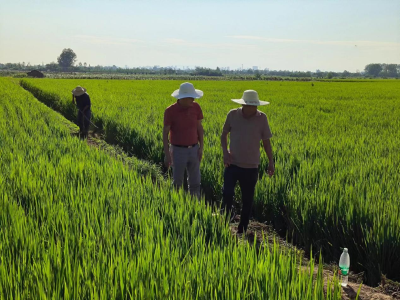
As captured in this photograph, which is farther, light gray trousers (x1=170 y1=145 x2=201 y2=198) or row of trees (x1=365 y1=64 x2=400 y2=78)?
row of trees (x1=365 y1=64 x2=400 y2=78)

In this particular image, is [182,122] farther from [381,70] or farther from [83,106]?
[381,70]

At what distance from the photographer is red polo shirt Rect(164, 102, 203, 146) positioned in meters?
4.42

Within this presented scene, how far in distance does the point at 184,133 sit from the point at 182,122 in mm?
140

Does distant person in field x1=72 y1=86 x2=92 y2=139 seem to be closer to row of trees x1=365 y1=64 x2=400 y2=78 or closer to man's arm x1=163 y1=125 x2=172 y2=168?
man's arm x1=163 y1=125 x2=172 y2=168

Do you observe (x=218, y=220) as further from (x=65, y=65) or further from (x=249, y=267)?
(x=65, y=65)

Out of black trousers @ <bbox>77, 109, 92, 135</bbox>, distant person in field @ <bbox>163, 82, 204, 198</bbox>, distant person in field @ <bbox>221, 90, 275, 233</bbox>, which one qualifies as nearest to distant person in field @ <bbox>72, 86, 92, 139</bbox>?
black trousers @ <bbox>77, 109, 92, 135</bbox>

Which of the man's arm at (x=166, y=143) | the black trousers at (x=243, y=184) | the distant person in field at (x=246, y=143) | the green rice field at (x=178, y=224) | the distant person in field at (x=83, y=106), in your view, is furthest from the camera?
the distant person in field at (x=83, y=106)

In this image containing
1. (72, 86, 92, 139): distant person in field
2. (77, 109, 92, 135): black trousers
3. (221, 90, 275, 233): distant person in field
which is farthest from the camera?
(77, 109, 92, 135): black trousers

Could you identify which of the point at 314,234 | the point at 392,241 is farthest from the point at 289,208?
the point at 392,241

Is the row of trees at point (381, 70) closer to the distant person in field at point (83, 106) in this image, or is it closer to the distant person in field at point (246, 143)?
the distant person in field at point (83, 106)

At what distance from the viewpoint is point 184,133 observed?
4.50 meters

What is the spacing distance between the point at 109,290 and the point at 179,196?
1.95 meters

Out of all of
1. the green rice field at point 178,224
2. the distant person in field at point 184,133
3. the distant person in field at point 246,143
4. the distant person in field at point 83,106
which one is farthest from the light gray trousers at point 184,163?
the distant person in field at point 83,106

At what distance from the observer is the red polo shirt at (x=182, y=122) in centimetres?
442
